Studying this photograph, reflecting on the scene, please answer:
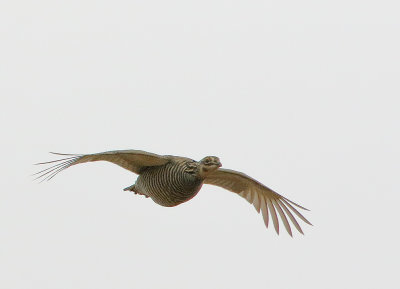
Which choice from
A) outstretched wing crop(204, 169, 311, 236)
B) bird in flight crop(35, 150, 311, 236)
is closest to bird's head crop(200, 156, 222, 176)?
bird in flight crop(35, 150, 311, 236)

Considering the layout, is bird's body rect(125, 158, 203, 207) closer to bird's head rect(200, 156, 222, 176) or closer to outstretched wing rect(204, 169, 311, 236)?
bird's head rect(200, 156, 222, 176)

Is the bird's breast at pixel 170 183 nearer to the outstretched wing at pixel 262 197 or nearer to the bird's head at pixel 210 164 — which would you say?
the bird's head at pixel 210 164

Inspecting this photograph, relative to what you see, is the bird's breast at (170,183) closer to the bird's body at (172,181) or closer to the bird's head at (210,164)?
the bird's body at (172,181)

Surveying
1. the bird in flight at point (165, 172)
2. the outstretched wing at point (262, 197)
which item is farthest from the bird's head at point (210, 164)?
the outstretched wing at point (262, 197)

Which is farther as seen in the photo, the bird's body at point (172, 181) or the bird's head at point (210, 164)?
the bird's body at point (172, 181)

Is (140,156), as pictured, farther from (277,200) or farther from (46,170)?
(277,200)

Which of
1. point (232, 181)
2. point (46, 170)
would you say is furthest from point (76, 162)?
point (232, 181)

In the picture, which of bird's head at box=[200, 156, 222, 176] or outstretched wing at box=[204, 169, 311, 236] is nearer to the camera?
bird's head at box=[200, 156, 222, 176]

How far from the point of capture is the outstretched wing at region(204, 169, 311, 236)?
19188mm

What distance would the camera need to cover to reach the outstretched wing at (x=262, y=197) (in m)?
19.2

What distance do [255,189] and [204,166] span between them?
2.86 metres

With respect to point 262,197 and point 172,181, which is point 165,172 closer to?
point 172,181

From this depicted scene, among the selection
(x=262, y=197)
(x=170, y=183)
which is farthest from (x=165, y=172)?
(x=262, y=197)

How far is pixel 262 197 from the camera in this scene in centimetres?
1983
